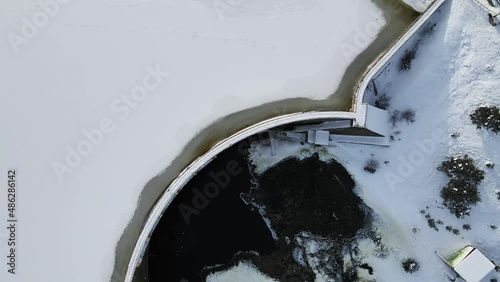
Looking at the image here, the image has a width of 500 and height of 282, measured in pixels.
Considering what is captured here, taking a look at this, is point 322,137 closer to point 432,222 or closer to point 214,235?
point 432,222

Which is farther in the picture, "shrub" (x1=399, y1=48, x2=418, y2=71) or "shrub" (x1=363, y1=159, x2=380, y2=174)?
"shrub" (x1=363, y1=159, x2=380, y2=174)

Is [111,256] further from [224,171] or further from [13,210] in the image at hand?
[224,171]

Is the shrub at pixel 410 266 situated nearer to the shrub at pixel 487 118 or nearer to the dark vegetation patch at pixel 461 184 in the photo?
the dark vegetation patch at pixel 461 184

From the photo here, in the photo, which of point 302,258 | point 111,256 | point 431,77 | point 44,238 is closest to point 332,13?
point 431,77

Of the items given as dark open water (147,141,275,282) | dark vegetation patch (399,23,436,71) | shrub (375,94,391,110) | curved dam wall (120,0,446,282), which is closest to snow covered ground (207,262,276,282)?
dark open water (147,141,275,282)

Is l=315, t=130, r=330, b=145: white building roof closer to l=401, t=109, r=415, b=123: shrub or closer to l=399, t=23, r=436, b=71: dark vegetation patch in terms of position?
l=401, t=109, r=415, b=123: shrub

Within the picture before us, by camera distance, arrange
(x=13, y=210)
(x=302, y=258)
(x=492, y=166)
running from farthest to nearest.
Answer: (x=302, y=258) < (x=492, y=166) < (x=13, y=210)

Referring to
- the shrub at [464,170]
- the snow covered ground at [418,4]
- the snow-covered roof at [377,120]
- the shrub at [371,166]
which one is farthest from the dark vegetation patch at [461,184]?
the snow covered ground at [418,4]
